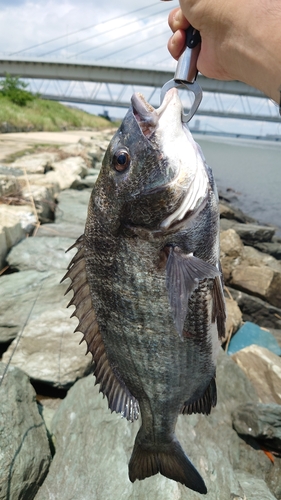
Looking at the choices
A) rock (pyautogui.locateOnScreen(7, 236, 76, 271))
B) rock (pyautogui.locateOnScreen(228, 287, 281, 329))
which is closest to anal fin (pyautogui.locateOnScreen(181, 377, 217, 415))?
rock (pyautogui.locateOnScreen(7, 236, 76, 271))

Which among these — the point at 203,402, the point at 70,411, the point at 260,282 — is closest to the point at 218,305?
the point at 203,402

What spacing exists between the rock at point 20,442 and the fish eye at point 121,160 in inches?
87.8

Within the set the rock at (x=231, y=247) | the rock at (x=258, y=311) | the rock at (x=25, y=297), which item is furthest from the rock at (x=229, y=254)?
the rock at (x=25, y=297)

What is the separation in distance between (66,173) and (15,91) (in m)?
23.2

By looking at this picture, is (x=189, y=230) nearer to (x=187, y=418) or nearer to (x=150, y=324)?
(x=150, y=324)

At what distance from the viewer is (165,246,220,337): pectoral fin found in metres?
1.64

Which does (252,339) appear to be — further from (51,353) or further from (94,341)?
(94,341)

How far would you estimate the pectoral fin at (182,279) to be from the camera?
5.38 ft

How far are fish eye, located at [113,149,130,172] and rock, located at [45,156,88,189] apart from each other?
25.5 feet

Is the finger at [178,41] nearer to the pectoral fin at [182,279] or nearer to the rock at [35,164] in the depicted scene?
the pectoral fin at [182,279]

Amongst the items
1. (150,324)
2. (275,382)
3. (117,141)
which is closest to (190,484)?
(150,324)

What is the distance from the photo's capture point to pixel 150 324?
6.08ft

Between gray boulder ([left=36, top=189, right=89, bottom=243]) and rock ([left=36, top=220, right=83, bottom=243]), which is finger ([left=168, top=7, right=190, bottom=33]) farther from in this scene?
gray boulder ([left=36, top=189, right=89, bottom=243])

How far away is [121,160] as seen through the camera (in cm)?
191
